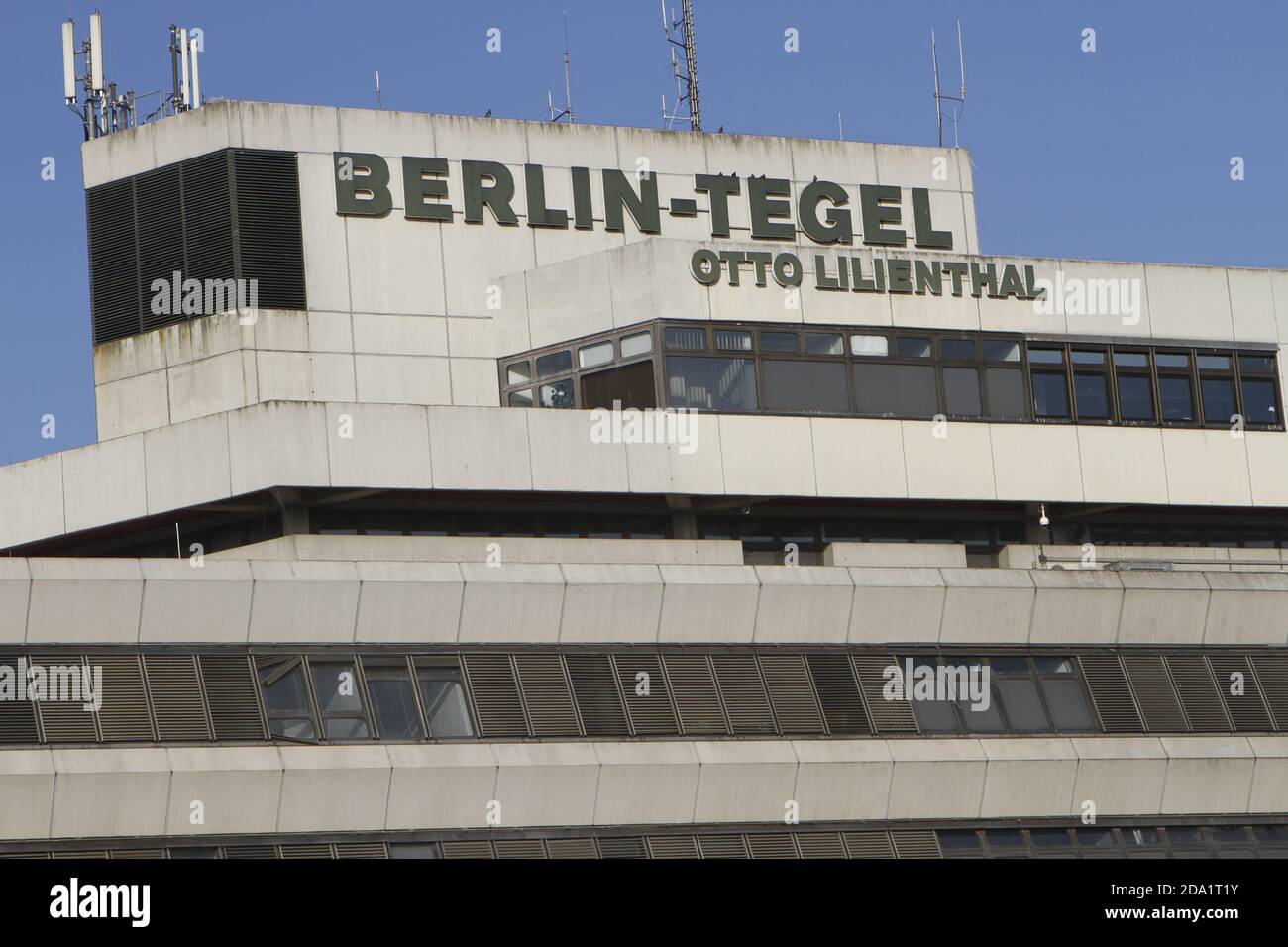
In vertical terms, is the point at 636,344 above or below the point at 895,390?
above

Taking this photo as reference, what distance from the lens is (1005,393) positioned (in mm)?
40625

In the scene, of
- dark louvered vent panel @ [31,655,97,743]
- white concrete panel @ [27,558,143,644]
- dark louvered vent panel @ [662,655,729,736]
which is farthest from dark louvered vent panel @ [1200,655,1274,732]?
dark louvered vent panel @ [31,655,97,743]

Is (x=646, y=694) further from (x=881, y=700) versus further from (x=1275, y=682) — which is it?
(x=1275, y=682)

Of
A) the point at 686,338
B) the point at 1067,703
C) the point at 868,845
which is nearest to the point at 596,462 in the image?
the point at 686,338

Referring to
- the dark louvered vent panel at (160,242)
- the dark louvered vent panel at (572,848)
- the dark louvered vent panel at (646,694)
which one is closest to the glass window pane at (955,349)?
the dark louvered vent panel at (646,694)

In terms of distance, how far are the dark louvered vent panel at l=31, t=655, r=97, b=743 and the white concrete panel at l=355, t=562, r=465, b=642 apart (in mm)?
4350

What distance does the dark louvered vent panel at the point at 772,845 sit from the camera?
113 ft

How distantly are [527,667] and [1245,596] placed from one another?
44.7ft

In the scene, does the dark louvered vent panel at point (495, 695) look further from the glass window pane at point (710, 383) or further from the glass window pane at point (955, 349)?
the glass window pane at point (955, 349)

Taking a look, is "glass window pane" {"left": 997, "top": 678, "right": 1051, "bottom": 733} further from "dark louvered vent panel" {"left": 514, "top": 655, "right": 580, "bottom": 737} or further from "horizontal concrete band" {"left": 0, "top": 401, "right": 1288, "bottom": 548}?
"dark louvered vent panel" {"left": 514, "top": 655, "right": 580, "bottom": 737}

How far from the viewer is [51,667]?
30.4 m

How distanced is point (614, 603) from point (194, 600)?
22.1ft

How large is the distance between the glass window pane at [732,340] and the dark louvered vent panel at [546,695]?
7379mm

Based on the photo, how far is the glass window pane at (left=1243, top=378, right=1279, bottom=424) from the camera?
140 feet
